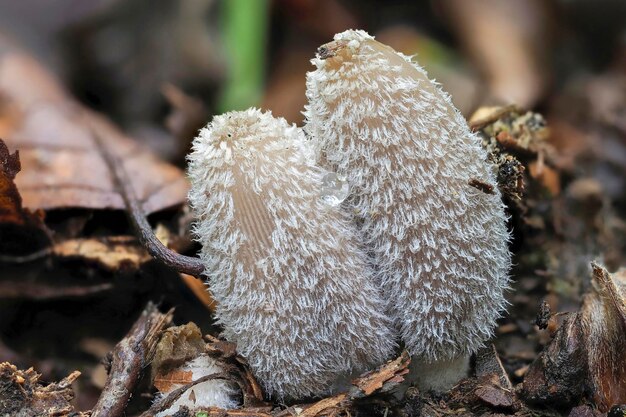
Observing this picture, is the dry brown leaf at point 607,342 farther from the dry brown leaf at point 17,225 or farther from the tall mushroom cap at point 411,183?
the dry brown leaf at point 17,225

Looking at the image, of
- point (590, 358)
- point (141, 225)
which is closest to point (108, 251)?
point (141, 225)

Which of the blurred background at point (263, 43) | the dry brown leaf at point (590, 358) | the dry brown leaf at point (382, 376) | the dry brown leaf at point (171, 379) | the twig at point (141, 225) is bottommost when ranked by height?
the dry brown leaf at point (590, 358)

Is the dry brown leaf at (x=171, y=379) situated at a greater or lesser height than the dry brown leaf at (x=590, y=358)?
greater

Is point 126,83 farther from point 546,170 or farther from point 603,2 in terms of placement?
point 603,2

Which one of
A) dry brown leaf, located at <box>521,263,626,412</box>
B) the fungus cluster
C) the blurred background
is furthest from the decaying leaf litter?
the blurred background

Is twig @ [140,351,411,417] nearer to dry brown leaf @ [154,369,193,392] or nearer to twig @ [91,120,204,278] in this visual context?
dry brown leaf @ [154,369,193,392]

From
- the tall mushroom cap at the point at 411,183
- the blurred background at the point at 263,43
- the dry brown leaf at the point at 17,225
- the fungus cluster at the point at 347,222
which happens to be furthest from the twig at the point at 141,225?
the blurred background at the point at 263,43
